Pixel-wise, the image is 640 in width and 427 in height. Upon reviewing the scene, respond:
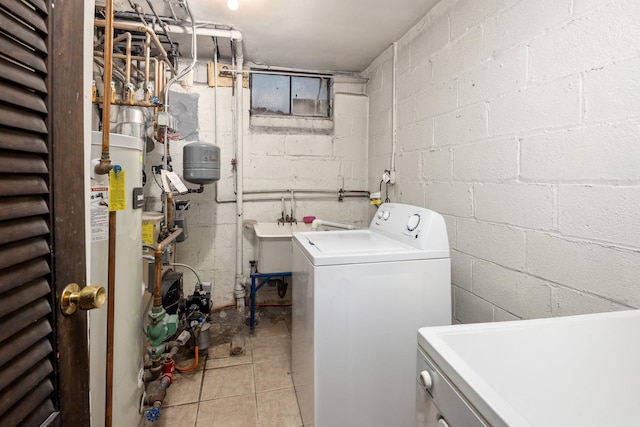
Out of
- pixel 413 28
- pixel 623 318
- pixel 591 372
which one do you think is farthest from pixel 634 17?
pixel 413 28

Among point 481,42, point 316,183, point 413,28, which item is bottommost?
point 316,183

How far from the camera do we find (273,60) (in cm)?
279

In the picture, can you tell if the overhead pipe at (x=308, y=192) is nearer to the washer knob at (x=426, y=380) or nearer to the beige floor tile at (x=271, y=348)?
the beige floor tile at (x=271, y=348)

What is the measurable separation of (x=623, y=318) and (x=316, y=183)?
2.47 meters

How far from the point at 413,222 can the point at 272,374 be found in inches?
53.7

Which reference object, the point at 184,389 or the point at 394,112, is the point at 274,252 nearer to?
the point at 184,389

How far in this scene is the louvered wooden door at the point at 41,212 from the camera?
49 centimetres

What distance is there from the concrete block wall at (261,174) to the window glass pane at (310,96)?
0.14 metres

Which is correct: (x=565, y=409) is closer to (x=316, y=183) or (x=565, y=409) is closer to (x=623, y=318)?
(x=623, y=318)

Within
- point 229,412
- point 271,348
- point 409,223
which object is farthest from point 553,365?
point 271,348

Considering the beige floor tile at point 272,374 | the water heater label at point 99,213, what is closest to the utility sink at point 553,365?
the water heater label at point 99,213

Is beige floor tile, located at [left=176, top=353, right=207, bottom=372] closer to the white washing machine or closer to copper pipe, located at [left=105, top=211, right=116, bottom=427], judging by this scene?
the white washing machine

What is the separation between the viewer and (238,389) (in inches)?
74.3

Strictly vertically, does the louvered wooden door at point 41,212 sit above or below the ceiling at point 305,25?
below
